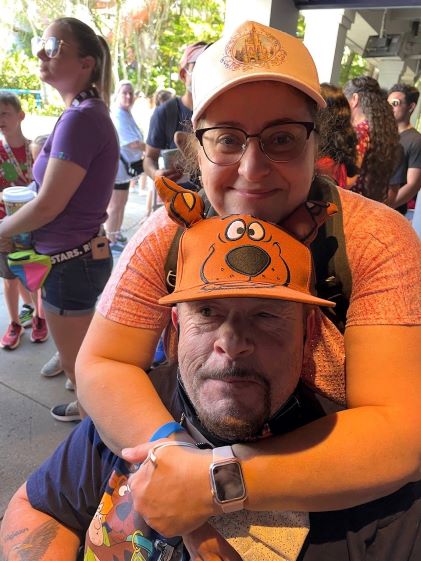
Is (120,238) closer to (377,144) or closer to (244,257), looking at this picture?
(377,144)

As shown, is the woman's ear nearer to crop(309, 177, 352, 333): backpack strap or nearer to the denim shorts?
the denim shorts

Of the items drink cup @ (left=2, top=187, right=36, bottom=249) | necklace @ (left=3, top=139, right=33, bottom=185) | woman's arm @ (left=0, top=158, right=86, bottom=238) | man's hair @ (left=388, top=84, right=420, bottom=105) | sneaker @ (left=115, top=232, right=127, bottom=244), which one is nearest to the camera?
woman's arm @ (left=0, top=158, right=86, bottom=238)

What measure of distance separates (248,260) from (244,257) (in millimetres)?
10

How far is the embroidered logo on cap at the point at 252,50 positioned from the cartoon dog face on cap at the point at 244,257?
1.21 ft

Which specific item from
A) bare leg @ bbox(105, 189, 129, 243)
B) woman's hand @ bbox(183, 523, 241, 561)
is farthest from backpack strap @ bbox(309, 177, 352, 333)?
bare leg @ bbox(105, 189, 129, 243)

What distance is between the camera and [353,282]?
105 cm

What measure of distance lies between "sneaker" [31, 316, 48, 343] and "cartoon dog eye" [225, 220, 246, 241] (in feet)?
10.8

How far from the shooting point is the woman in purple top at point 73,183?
2264 mm

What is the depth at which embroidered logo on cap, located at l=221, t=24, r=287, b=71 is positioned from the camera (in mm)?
1050

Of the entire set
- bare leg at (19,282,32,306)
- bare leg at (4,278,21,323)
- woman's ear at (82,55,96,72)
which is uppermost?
woman's ear at (82,55,96,72)

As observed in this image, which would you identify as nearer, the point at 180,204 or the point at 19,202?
the point at 180,204

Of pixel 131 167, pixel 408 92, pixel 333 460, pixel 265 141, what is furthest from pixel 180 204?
pixel 131 167

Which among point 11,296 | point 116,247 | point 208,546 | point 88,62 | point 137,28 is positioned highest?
point 137,28

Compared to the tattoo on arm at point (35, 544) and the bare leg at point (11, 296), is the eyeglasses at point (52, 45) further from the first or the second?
the tattoo on arm at point (35, 544)
